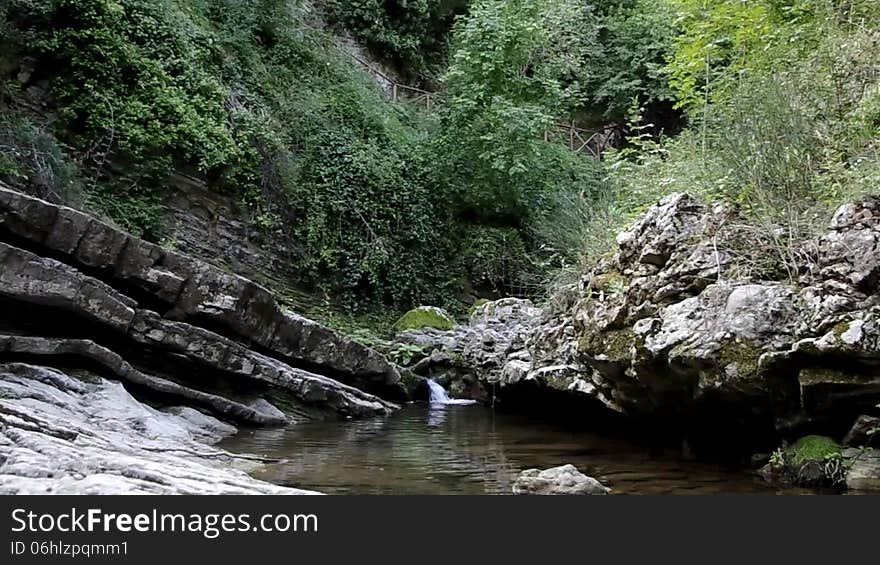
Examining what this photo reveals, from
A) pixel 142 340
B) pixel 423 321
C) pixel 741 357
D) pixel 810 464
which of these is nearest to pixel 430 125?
pixel 423 321

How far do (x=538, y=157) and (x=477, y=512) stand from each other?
19.6 metres

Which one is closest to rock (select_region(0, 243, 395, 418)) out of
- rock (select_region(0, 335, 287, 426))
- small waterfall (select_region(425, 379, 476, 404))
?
rock (select_region(0, 335, 287, 426))

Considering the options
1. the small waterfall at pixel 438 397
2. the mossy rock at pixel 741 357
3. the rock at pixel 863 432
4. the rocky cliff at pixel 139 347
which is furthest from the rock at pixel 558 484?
the small waterfall at pixel 438 397

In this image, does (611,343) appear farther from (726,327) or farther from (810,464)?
(810,464)

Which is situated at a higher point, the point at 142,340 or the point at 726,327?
the point at 726,327

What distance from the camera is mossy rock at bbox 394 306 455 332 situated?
1853 centimetres

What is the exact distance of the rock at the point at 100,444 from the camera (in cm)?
503

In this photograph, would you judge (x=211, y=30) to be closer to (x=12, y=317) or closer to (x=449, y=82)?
(x=449, y=82)

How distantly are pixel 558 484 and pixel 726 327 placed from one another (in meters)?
2.09

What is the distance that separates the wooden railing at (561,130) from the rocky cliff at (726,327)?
56.6 ft

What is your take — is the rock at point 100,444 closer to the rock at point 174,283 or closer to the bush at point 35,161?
the rock at point 174,283

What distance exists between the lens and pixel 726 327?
669cm

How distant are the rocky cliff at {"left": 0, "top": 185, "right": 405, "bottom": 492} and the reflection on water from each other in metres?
0.75

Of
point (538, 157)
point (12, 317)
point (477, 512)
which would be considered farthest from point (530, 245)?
point (477, 512)
